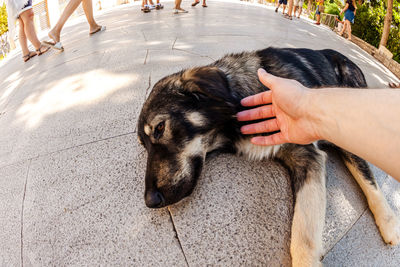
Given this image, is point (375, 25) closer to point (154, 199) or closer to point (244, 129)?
point (244, 129)

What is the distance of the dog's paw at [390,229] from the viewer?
260 centimetres

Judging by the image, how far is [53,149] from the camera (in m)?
3.33

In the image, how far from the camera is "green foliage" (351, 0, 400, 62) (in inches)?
494

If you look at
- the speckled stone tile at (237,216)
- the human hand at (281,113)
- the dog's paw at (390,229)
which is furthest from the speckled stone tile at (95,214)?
the dog's paw at (390,229)

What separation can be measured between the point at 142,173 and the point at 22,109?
2831 millimetres

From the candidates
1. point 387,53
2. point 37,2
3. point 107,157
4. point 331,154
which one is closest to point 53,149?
point 107,157

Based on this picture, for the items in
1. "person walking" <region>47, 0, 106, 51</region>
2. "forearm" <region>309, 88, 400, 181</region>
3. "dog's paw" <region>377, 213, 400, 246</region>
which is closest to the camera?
"forearm" <region>309, 88, 400, 181</region>

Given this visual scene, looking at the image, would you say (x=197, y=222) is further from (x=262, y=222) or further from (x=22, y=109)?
(x=22, y=109)

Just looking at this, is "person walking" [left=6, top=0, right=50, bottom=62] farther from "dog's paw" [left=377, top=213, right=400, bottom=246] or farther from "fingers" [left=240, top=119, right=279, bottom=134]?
"dog's paw" [left=377, top=213, right=400, bottom=246]

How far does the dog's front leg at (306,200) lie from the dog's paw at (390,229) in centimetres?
76

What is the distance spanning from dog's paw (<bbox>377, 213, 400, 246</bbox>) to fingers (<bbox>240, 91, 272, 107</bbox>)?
1609 millimetres

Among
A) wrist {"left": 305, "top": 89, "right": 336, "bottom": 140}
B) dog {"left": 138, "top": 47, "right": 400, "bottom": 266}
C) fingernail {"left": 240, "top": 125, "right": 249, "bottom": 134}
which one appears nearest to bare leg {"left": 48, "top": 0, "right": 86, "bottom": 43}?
dog {"left": 138, "top": 47, "right": 400, "bottom": 266}

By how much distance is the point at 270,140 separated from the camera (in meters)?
2.59

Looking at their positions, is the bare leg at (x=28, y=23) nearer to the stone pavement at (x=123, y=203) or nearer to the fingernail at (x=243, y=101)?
the stone pavement at (x=123, y=203)
